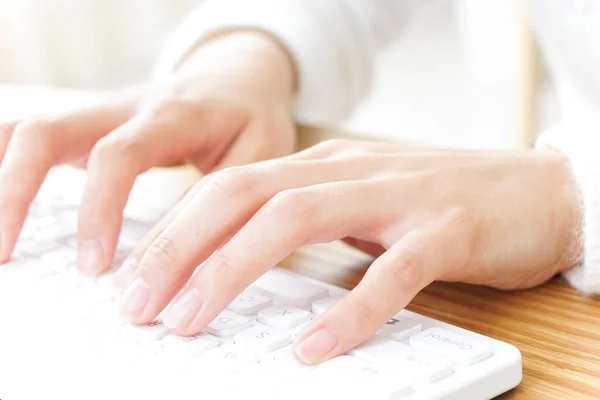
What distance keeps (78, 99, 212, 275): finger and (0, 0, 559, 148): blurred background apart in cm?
74

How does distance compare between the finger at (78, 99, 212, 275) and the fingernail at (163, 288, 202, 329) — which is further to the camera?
the finger at (78, 99, 212, 275)

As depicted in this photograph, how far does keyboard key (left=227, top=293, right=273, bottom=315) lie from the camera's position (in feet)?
1.30

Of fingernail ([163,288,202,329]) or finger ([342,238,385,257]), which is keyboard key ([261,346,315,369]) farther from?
finger ([342,238,385,257])

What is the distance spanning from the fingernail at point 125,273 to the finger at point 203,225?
0.10ft

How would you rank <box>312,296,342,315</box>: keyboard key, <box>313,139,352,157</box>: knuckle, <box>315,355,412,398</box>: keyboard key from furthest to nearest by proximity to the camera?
1. <box>313,139,352,157</box>: knuckle
2. <box>312,296,342,315</box>: keyboard key
3. <box>315,355,412,398</box>: keyboard key

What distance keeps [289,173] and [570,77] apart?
458 mm

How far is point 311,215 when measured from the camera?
40 centimetres

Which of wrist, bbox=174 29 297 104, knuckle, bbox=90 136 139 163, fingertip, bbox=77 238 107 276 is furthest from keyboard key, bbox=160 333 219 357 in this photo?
wrist, bbox=174 29 297 104

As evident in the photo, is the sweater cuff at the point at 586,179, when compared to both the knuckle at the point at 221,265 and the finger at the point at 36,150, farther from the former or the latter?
the finger at the point at 36,150

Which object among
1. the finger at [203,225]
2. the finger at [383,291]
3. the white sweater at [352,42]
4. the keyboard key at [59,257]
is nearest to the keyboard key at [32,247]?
the keyboard key at [59,257]

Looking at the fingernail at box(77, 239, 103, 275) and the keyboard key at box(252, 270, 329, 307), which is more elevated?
the keyboard key at box(252, 270, 329, 307)

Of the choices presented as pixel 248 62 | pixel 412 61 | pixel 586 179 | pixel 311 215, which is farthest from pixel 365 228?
pixel 412 61

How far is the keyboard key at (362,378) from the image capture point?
294 mm

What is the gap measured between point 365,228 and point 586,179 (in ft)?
0.49
